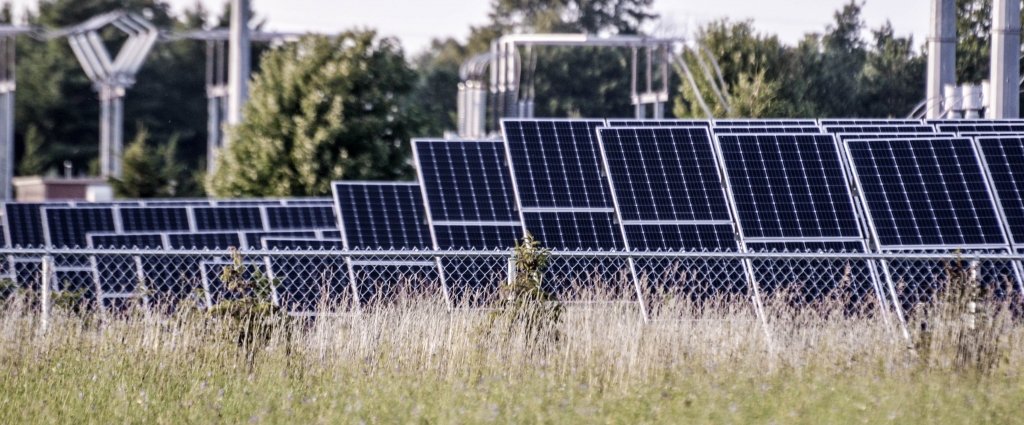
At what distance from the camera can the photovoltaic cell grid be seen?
53.2 feet

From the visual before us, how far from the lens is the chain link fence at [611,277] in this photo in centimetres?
1031

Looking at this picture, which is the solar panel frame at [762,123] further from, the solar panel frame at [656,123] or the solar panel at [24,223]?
the solar panel at [24,223]

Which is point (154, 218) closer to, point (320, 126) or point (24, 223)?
point (24, 223)

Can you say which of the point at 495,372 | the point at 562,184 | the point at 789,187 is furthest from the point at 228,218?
the point at 495,372

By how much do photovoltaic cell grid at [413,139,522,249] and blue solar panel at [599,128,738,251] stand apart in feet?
5.12

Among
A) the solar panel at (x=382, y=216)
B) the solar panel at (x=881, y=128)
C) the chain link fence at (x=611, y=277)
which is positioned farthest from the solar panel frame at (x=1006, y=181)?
the solar panel at (x=382, y=216)

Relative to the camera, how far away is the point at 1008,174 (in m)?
14.8

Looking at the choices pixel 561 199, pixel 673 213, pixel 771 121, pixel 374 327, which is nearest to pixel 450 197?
pixel 561 199

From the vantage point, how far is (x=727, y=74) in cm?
3809

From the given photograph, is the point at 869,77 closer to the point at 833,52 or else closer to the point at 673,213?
the point at 833,52

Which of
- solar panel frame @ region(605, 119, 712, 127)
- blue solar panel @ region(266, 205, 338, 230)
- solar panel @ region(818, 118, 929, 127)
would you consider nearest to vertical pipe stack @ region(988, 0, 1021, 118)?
solar panel @ region(818, 118, 929, 127)

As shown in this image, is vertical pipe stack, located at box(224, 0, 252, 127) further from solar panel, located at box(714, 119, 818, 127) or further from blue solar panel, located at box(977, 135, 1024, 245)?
blue solar panel, located at box(977, 135, 1024, 245)

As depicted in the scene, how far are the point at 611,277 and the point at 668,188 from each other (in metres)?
2.86

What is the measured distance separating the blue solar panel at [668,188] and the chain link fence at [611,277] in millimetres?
366
